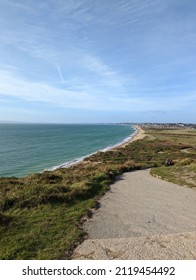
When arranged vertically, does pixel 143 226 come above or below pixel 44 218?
below

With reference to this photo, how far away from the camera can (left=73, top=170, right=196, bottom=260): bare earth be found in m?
8.94

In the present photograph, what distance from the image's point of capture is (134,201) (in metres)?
15.8

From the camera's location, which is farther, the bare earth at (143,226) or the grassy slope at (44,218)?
the grassy slope at (44,218)

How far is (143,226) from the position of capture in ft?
37.9

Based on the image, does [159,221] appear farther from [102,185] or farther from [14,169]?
[14,169]

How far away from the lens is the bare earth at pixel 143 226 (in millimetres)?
8938

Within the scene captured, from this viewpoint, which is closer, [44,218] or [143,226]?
[143,226]

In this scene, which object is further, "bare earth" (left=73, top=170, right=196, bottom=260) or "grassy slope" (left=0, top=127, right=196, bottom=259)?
"grassy slope" (left=0, top=127, right=196, bottom=259)

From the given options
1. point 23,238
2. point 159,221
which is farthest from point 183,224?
Result: point 23,238

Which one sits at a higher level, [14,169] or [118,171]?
[118,171]

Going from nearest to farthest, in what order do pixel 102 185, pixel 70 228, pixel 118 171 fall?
pixel 70 228 → pixel 102 185 → pixel 118 171
